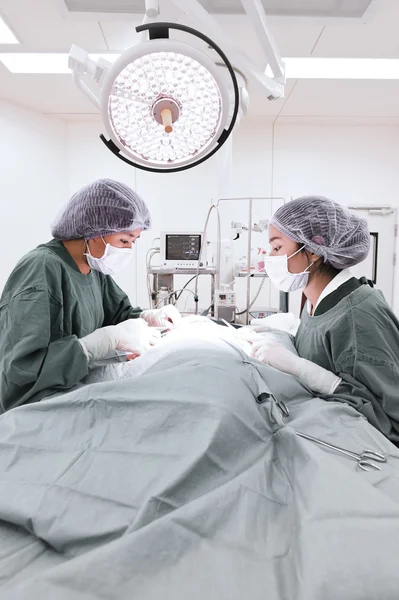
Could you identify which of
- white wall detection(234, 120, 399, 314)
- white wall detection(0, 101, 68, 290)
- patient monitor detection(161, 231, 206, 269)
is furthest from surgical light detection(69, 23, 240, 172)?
white wall detection(234, 120, 399, 314)

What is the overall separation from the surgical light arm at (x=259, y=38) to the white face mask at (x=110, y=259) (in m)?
0.75

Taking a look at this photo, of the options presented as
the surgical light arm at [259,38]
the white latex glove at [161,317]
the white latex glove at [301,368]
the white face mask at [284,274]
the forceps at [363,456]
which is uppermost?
the surgical light arm at [259,38]

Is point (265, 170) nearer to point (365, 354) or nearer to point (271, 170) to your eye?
point (271, 170)

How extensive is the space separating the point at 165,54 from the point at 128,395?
0.65 metres

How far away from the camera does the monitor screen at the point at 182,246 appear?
2.87 metres

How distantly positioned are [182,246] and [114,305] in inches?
48.8

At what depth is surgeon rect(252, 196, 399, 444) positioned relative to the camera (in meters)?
1.02

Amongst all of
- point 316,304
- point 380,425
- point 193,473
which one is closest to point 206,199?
point 316,304

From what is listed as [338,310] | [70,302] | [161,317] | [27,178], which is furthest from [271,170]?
[70,302]

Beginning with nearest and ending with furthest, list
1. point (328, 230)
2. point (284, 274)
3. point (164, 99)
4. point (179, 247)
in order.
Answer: point (164, 99) → point (328, 230) → point (284, 274) → point (179, 247)

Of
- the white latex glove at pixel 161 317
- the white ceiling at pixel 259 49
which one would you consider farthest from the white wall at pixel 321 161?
the white latex glove at pixel 161 317

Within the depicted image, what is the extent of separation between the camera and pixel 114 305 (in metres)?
1.75

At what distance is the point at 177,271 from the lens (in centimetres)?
260

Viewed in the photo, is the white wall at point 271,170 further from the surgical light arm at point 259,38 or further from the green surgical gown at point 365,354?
the surgical light arm at point 259,38
